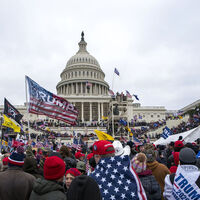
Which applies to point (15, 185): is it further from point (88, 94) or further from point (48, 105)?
point (88, 94)

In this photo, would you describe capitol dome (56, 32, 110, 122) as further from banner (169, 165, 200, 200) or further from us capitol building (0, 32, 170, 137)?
banner (169, 165, 200, 200)

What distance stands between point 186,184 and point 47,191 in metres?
2.16

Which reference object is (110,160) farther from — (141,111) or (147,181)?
(141,111)

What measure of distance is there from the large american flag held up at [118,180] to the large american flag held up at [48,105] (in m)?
10.6

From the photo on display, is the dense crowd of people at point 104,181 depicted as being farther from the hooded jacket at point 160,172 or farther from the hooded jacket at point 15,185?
the hooded jacket at point 160,172

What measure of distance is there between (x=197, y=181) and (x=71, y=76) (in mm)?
100069

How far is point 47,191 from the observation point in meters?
3.32

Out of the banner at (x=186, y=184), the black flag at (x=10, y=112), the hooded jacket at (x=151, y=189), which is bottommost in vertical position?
the hooded jacket at (x=151, y=189)

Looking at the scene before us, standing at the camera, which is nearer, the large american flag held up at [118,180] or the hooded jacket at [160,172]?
the large american flag held up at [118,180]

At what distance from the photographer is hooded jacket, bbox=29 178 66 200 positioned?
3.26m

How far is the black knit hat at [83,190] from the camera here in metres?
2.99

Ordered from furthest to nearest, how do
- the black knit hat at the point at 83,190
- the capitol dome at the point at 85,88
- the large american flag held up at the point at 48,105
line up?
the capitol dome at the point at 85,88 → the large american flag held up at the point at 48,105 → the black knit hat at the point at 83,190

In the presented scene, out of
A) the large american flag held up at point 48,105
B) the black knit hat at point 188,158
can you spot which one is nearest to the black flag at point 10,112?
the large american flag held up at point 48,105

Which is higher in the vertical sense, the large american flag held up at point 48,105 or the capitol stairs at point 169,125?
the large american flag held up at point 48,105
